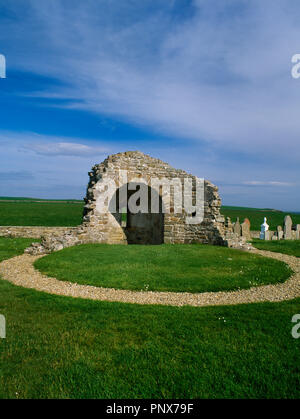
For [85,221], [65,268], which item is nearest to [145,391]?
[65,268]

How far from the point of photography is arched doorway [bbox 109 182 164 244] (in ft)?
55.1

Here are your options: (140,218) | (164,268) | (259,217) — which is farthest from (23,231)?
(259,217)

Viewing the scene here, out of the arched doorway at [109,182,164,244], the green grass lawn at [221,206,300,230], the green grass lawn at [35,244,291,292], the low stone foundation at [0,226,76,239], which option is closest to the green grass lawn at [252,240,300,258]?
the green grass lawn at [35,244,291,292]

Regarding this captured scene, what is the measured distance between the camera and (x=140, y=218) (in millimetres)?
18328

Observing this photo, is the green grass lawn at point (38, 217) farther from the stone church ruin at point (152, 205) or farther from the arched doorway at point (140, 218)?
the stone church ruin at point (152, 205)

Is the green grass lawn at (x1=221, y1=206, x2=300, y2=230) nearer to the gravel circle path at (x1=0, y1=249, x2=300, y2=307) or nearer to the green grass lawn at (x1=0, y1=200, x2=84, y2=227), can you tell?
the green grass lawn at (x1=0, y1=200, x2=84, y2=227)

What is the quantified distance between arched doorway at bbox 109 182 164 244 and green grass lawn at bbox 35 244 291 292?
14.0 ft

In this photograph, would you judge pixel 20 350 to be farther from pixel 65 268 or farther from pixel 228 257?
pixel 228 257

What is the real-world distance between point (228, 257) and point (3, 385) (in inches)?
371

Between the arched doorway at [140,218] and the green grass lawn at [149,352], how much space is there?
1079cm

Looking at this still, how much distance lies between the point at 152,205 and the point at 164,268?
768 cm

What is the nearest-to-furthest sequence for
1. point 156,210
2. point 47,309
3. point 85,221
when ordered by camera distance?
point 47,309 < point 85,221 < point 156,210

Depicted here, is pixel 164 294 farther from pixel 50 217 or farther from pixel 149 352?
pixel 50 217
